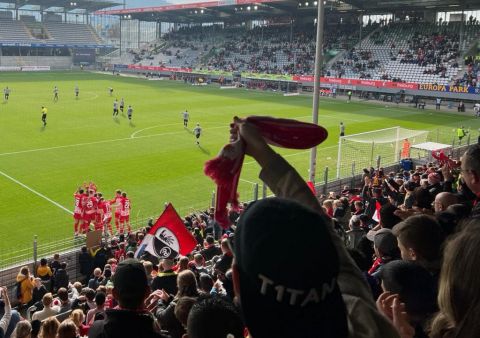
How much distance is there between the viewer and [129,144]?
26.9 meters

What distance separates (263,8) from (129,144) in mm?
41860

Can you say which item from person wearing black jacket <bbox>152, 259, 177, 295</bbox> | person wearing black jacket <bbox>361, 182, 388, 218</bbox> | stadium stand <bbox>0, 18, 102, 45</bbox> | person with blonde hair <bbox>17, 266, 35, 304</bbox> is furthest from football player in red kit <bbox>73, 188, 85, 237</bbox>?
stadium stand <bbox>0, 18, 102, 45</bbox>

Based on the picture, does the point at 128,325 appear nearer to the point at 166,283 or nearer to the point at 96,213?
the point at 166,283

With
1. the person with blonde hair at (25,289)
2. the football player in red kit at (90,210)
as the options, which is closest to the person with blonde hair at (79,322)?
the person with blonde hair at (25,289)

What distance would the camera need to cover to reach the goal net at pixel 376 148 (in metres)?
21.7

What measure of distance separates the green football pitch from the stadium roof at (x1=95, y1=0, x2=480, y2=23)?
11925 millimetres

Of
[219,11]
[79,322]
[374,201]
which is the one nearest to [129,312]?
[79,322]

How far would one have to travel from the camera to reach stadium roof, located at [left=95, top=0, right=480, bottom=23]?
170 feet

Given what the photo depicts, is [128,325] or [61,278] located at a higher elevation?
[128,325]

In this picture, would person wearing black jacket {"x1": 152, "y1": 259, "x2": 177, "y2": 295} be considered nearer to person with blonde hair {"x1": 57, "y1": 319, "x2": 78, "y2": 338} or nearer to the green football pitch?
person with blonde hair {"x1": 57, "y1": 319, "x2": 78, "y2": 338}

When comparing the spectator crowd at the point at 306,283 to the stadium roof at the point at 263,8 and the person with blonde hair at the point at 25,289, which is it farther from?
the stadium roof at the point at 263,8

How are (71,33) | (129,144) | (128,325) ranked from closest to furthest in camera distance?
(128,325)
(129,144)
(71,33)

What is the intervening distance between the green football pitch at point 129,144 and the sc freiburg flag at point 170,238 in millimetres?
6951

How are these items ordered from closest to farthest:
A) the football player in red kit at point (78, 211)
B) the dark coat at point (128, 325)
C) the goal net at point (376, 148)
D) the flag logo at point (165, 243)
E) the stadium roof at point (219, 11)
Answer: the dark coat at point (128, 325), the flag logo at point (165, 243), the football player in red kit at point (78, 211), the goal net at point (376, 148), the stadium roof at point (219, 11)
